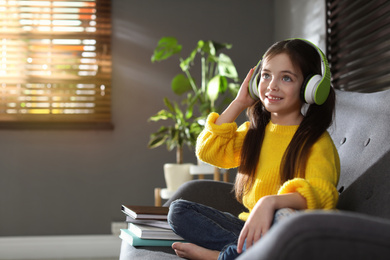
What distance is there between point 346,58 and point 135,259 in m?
1.55

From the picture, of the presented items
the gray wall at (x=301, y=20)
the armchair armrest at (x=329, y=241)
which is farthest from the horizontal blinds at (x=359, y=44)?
the armchair armrest at (x=329, y=241)

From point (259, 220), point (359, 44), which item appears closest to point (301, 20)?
point (359, 44)

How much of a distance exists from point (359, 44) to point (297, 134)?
1.12 meters

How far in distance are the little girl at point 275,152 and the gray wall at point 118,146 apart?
2.11 m

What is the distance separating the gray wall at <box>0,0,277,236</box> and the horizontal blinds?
1.19 metres

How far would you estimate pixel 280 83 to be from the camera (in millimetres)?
1421

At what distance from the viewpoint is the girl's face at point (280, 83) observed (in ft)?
4.63

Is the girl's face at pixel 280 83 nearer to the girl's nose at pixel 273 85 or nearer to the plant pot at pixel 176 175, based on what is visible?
the girl's nose at pixel 273 85

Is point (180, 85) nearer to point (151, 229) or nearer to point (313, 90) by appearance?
point (151, 229)

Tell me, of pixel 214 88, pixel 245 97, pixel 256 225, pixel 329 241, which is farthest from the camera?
pixel 214 88

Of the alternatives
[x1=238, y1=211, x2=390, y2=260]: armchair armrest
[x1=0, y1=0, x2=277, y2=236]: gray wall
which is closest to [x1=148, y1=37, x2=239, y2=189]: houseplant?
[x1=0, y1=0, x2=277, y2=236]: gray wall

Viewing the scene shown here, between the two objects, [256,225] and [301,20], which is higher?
[301,20]

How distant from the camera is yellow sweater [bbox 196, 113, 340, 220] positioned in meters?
1.19

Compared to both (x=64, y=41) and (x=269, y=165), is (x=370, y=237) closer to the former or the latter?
(x=269, y=165)
